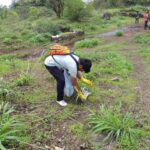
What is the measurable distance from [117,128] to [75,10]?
1817cm

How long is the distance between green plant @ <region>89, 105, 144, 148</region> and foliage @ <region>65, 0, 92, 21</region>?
1746 cm

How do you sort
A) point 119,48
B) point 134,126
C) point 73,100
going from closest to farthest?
point 134,126 → point 73,100 → point 119,48

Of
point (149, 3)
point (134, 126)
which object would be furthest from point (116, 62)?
point (149, 3)

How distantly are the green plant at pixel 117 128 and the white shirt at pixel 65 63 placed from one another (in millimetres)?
926

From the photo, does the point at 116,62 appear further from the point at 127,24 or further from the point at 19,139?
the point at 127,24

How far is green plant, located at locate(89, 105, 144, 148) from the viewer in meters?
4.91

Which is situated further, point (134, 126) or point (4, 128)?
point (134, 126)

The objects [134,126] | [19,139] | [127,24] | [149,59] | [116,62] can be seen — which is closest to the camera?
Answer: [19,139]

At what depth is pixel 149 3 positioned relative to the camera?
37.0 m

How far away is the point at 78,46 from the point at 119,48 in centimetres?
174

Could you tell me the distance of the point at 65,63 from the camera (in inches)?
231

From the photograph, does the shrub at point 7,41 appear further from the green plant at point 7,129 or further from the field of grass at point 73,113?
the green plant at point 7,129

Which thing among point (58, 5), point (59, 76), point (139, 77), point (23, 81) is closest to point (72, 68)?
point (59, 76)

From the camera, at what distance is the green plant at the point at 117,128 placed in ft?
16.1
